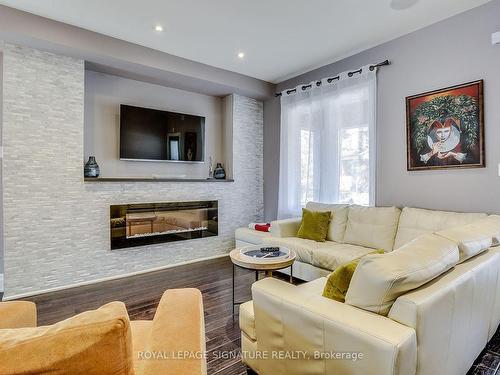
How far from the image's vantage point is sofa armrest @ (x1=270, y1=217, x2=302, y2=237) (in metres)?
3.59

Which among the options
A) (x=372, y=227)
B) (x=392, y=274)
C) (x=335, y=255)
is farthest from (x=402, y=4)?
(x=392, y=274)

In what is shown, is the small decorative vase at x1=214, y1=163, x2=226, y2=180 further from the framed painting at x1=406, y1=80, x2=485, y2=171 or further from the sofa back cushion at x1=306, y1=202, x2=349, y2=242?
the framed painting at x1=406, y1=80, x2=485, y2=171

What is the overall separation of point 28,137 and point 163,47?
180 centimetres

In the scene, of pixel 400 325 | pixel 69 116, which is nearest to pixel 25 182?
pixel 69 116

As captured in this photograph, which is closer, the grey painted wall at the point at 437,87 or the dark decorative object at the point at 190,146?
the grey painted wall at the point at 437,87

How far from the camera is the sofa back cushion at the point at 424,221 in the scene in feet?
8.39

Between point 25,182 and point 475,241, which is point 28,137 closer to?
point 25,182

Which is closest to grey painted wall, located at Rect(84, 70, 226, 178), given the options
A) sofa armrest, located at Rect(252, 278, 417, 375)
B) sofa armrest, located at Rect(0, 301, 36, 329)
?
sofa armrest, located at Rect(0, 301, 36, 329)

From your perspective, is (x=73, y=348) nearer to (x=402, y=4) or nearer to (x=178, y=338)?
(x=178, y=338)

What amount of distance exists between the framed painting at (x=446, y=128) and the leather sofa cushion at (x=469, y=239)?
124cm

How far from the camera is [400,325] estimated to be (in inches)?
42.1

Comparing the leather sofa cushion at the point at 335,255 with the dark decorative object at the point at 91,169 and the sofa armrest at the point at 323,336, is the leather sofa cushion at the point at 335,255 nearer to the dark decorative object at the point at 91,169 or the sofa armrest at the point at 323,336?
the sofa armrest at the point at 323,336

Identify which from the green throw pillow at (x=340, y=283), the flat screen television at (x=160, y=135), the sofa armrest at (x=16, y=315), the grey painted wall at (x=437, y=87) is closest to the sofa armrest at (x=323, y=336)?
the green throw pillow at (x=340, y=283)

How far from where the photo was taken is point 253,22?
2.90 m
